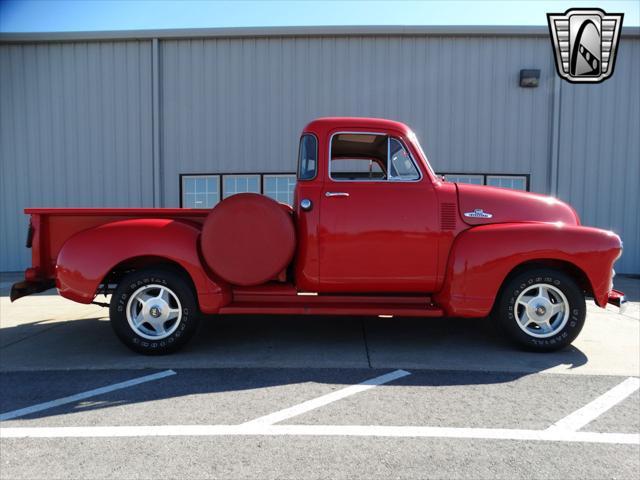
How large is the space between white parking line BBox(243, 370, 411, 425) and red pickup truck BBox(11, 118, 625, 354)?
2.23ft

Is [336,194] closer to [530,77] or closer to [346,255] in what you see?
[346,255]

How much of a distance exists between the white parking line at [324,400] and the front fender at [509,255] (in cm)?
96

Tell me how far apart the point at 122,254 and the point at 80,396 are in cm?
129

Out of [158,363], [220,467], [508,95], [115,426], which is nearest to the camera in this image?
[220,467]

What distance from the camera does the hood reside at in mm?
4082

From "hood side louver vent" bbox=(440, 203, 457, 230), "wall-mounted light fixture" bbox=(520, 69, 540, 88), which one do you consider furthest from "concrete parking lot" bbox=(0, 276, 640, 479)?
"wall-mounted light fixture" bbox=(520, 69, 540, 88)

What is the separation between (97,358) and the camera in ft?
13.1

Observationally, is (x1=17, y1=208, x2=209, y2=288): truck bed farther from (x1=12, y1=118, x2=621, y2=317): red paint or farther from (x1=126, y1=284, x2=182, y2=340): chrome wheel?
(x1=126, y1=284, x2=182, y2=340): chrome wheel

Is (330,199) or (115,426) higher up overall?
(330,199)

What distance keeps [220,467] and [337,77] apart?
9038 mm

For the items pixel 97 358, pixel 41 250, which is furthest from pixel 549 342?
pixel 41 250

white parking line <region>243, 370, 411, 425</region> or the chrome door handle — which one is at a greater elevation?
the chrome door handle

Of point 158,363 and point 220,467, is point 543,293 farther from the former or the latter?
point 158,363

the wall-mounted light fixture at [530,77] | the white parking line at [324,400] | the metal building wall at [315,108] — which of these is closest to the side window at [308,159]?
the white parking line at [324,400]
